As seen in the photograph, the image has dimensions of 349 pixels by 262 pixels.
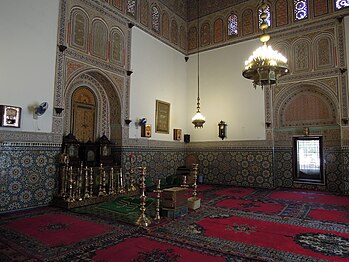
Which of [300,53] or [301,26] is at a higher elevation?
[301,26]

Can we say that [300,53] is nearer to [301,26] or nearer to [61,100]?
[301,26]

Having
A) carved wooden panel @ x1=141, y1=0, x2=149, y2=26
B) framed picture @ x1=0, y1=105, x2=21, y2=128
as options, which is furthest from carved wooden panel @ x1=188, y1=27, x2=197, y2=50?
framed picture @ x1=0, y1=105, x2=21, y2=128

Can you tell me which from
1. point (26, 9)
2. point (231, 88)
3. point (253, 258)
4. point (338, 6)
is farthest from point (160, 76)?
point (253, 258)

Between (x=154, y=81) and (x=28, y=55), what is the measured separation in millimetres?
3230

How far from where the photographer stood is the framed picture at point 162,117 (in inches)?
276

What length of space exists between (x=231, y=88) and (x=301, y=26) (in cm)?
224

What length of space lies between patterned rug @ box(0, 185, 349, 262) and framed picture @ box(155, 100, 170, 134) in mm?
3093

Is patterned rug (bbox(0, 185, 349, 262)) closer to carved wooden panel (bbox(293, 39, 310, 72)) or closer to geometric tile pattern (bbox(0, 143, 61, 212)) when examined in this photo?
geometric tile pattern (bbox(0, 143, 61, 212))

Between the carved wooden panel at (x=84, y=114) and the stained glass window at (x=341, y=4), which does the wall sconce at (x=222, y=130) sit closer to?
the carved wooden panel at (x=84, y=114)

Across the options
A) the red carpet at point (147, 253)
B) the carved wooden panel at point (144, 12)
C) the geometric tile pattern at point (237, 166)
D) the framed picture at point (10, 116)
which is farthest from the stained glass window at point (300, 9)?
the framed picture at point (10, 116)

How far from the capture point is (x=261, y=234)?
304cm

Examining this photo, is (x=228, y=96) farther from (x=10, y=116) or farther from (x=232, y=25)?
(x=10, y=116)

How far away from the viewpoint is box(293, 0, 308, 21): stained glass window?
6629 mm

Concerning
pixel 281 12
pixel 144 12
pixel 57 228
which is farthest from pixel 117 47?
pixel 281 12
